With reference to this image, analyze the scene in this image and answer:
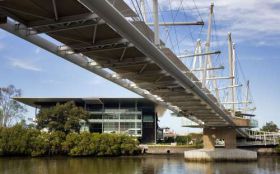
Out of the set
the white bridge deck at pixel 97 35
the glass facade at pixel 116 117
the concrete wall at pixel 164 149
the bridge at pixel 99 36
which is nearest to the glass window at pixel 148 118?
the glass facade at pixel 116 117

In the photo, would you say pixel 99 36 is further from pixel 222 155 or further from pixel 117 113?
pixel 117 113

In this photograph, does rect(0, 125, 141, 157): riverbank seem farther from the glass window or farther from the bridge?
the bridge

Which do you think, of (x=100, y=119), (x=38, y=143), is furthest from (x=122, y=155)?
(x=100, y=119)

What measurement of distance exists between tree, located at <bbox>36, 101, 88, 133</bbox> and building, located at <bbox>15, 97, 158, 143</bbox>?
43.7 feet

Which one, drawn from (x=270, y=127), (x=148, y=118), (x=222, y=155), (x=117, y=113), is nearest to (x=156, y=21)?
(x=222, y=155)

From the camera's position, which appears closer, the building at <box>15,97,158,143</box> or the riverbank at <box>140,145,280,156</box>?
the riverbank at <box>140,145,280,156</box>

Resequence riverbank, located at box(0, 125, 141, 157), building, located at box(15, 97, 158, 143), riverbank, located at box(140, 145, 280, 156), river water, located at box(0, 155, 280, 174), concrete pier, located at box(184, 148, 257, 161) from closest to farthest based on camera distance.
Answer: river water, located at box(0, 155, 280, 174) < concrete pier, located at box(184, 148, 257, 161) < riverbank, located at box(0, 125, 141, 157) < riverbank, located at box(140, 145, 280, 156) < building, located at box(15, 97, 158, 143)

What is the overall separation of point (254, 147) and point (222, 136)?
855 inches

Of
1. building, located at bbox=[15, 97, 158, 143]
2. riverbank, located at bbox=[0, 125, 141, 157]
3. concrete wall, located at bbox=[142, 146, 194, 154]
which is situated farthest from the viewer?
building, located at bbox=[15, 97, 158, 143]

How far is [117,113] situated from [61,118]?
19.6 m

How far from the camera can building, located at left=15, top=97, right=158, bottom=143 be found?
3981 inches

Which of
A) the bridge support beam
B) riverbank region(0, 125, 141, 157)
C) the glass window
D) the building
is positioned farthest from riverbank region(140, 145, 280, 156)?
the bridge support beam

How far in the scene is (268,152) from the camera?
85.1 metres

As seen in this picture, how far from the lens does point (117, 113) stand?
103 meters
